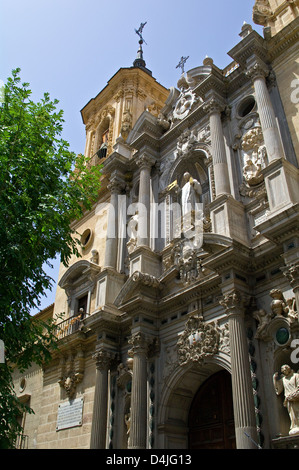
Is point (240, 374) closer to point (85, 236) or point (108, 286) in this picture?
point (108, 286)

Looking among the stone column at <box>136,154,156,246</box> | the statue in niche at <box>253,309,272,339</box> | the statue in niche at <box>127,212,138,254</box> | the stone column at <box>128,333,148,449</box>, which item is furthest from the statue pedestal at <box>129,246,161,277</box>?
the statue in niche at <box>253,309,272,339</box>

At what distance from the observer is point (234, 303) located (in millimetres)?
9781

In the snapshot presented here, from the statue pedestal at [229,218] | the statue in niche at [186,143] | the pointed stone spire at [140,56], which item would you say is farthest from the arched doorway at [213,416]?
the pointed stone spire at [140,56]

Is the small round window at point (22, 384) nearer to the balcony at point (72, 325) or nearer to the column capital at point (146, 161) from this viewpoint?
the balcony at point (72, 325)

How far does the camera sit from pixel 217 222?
11.3 meters

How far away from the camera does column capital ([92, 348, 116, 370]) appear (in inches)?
514

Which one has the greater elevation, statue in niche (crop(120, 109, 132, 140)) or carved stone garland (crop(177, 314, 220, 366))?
statue in niche (crop(120, 109, 132, 140))

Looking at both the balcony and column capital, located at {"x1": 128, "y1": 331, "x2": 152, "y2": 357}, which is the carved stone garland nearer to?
column capital, located at {"x1": 128, "y1": 331, "x2": 152, "y2": 357}

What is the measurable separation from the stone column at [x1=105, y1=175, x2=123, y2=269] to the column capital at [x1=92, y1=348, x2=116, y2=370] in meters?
3.03

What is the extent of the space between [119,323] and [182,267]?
117 inches

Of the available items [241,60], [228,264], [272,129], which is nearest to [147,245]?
[228,264]

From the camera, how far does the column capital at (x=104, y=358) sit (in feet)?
42.9

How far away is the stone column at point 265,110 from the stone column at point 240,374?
12.2 feet

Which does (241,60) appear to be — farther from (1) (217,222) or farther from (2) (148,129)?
(1) (217,222)
